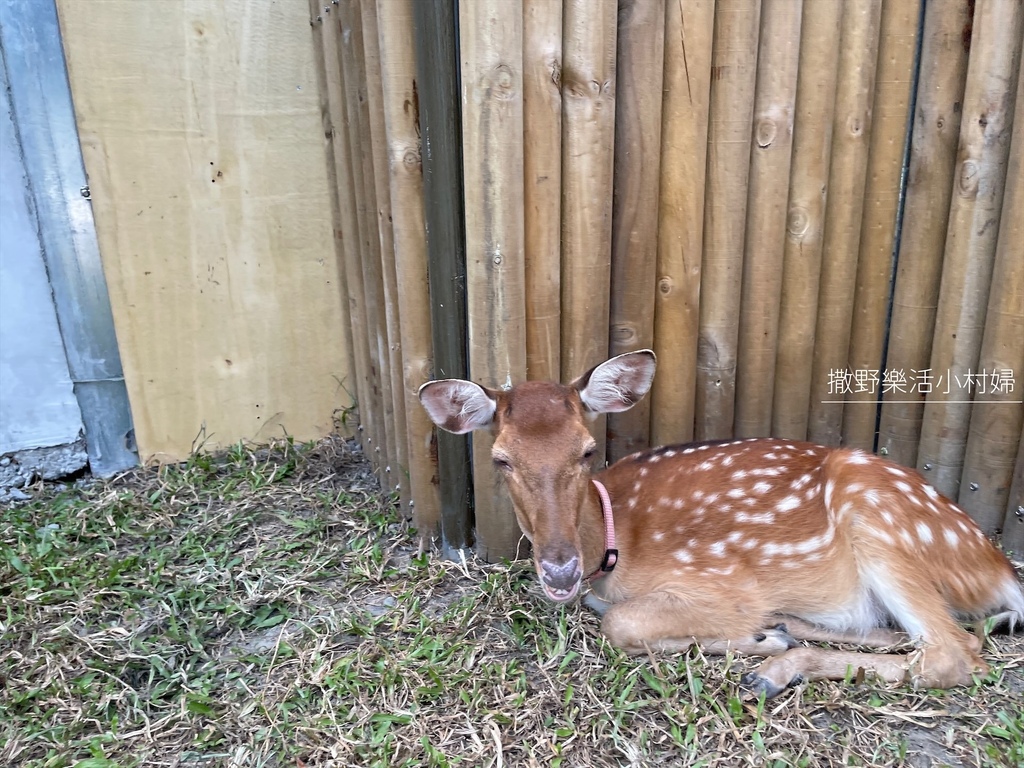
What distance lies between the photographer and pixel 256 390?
5.07 meters

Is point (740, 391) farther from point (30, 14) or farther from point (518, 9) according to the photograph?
point (30, 14)

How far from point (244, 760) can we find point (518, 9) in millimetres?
2911

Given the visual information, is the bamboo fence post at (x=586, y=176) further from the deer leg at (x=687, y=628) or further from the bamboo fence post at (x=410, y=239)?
the deer leg at (x=687, y=628)

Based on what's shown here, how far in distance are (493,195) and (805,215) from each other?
1.59 meters

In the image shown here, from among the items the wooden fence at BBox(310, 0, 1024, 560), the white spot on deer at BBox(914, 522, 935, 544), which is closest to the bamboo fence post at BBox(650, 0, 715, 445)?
the wooden fence at BBox(310, 0, 1024, 560)

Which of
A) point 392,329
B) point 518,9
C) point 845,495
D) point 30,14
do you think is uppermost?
point 30,14

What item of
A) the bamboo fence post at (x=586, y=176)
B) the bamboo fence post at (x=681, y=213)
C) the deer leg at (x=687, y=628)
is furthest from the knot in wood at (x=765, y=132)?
the deer leg at (x=687, y=628)

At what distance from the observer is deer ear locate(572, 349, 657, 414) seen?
3.11 meters

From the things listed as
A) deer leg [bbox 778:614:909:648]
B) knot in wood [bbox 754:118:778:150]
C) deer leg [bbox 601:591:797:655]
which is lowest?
deer leg [bbox 778:614:909:648]

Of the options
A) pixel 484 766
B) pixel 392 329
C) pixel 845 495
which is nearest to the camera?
pixel 484 766

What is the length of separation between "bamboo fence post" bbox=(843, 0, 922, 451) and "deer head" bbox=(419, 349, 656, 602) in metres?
1.54

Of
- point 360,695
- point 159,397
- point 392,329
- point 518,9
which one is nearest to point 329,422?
point 159,397

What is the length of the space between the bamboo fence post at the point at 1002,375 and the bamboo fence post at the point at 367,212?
9.67 ft

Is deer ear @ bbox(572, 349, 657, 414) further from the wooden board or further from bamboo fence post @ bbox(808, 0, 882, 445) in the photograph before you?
the wooden board
